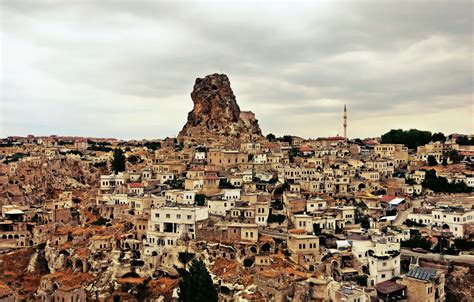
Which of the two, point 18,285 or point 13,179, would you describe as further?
point 13,179

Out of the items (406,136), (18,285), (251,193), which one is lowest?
(18,285)

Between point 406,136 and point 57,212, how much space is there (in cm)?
6610

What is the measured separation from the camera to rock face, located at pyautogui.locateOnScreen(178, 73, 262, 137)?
97.8 metres

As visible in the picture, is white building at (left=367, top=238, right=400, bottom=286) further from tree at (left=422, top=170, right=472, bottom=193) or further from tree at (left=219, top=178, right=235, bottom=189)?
tree at (left=422, top=170, right=472, bottom=193)

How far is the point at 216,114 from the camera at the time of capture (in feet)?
327

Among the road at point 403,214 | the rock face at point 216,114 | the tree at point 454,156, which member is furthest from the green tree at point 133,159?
the tree at point 454,156

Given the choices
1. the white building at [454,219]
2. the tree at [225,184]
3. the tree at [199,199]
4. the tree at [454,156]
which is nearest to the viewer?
the white building at [454,219]

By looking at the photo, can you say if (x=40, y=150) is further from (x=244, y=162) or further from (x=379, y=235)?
(x=379, y=235)

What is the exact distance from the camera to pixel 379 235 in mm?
43781

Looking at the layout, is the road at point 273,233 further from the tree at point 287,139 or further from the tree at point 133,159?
the tree at point 287,139

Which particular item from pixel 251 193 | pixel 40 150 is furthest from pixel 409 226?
pixel 40 150

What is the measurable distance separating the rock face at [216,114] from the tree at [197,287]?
5968 centimetres

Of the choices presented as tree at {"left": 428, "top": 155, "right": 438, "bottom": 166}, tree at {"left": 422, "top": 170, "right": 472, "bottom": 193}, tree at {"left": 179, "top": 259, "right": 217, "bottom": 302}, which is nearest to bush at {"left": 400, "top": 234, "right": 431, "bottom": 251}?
tree at {"left": 422, "top": 170, "right": 472, "bottom": 193}

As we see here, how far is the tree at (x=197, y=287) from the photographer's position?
36.4 meters
